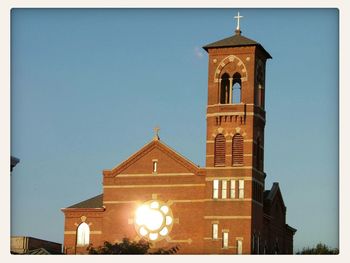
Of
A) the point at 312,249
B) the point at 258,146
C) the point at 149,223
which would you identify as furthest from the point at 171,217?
the point at 312,249

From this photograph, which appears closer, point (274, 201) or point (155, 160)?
point (155, 160)

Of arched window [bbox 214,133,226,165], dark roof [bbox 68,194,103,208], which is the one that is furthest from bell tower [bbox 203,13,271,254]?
dark roof [bbox 68,194,103,208]

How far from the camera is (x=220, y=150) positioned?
219 feet

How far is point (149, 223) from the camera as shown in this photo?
220 feet

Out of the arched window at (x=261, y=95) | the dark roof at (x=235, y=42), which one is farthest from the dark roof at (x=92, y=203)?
the dark roof at (x=235, y=42)

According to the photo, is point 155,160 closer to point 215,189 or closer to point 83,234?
point 215,189

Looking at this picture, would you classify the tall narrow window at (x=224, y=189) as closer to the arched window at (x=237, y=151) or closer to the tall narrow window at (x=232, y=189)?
the tall narrow window at (x=232, y=189)

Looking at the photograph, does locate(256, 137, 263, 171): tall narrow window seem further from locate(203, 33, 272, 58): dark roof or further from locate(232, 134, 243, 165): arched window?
locate(203, 33, 272, 58): dark roof

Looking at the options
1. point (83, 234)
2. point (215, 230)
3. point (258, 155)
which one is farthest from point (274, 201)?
point (83, 234)

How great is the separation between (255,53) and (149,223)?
9133mm

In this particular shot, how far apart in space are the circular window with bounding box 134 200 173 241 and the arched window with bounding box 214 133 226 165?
3.18 meters

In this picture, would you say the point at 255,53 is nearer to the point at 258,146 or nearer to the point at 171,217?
the point at 258,146

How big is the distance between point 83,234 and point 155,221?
3.68 m

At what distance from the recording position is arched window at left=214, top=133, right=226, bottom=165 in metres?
66.6
